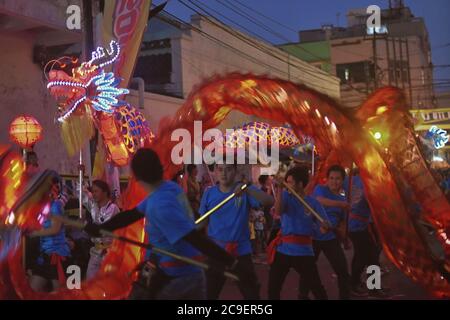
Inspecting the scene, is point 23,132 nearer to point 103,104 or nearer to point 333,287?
point 103,104

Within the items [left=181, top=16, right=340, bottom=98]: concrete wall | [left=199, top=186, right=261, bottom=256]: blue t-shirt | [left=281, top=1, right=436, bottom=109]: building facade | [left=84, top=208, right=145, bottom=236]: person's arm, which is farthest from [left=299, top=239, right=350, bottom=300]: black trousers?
[left=281, top=1, right=436, bottom=109]: building facade

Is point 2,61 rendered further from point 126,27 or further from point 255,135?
point 255,135

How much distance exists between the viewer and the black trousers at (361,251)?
807cm

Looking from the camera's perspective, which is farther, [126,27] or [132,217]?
[126,27]

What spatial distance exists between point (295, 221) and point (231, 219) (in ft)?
2.63

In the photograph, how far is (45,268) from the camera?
639cm

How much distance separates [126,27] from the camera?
11797 mm

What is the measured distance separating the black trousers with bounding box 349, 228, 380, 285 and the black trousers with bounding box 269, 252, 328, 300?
2.01 metres

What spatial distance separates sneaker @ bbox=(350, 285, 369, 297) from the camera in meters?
8.03

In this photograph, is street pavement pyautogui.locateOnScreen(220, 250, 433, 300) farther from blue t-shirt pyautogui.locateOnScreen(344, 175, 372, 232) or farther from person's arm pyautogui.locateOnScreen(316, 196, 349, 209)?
person's arm pyautogui.locateOnScreen(316, 196, 349, 209)

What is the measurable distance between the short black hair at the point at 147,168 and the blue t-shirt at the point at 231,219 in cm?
154

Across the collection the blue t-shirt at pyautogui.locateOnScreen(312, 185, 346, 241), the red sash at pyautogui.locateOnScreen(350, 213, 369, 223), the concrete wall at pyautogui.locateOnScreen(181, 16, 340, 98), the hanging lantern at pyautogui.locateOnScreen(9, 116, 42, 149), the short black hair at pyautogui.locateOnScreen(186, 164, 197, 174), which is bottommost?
the red sash at pyautogui.locateOnScreen(350, 213, 369, 223)

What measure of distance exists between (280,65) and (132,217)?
23159 millimetres

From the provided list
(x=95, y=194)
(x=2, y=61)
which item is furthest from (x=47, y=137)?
(x=95, y=194)
